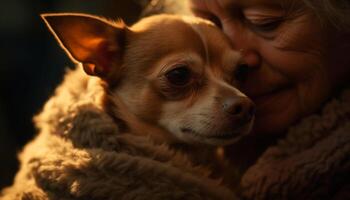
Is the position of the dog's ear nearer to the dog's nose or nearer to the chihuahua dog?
the chihuahua dog

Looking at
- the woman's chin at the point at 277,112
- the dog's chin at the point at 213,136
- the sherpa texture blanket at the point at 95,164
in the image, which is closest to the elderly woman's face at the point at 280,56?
the woman's chin at the point at 277,112

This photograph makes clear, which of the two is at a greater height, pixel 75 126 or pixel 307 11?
pixel 307 11

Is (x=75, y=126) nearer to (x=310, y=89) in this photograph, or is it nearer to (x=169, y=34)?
(x=169, y=34)

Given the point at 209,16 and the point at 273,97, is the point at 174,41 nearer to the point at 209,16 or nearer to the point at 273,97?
the point at 209,16

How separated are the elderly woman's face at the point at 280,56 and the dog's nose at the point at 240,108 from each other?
0.14m

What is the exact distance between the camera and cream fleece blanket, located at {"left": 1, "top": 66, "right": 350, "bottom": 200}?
1.19m

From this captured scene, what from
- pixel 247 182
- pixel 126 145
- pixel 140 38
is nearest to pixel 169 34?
pixel 140 38

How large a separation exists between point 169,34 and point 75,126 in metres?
0.41

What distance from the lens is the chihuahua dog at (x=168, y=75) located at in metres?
1.41

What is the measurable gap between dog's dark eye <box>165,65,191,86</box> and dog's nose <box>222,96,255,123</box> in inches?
5.8

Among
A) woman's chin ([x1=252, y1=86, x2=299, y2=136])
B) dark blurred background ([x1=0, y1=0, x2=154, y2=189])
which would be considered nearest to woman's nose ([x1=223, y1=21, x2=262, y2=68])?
woman's chin ([x1=252, y1=86, x2=299, y2=136])

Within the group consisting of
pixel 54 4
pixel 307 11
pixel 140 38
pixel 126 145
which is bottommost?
pixel 54 4

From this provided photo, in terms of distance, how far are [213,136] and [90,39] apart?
0.47 meters

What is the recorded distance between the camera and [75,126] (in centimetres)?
133
